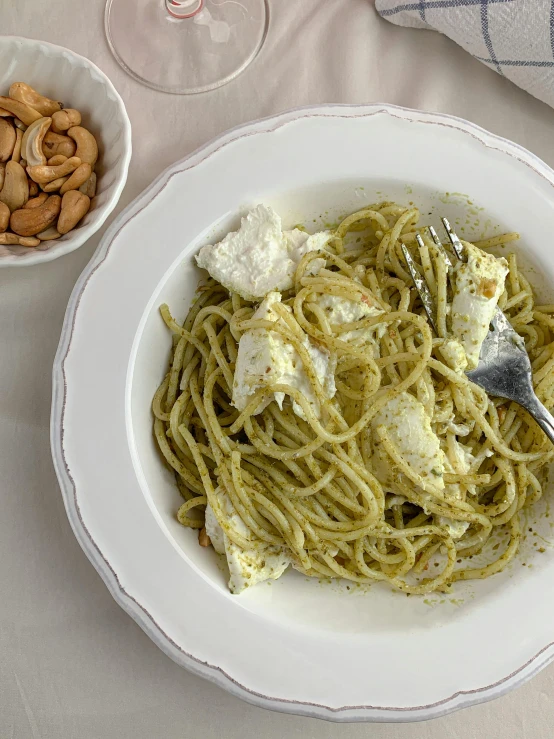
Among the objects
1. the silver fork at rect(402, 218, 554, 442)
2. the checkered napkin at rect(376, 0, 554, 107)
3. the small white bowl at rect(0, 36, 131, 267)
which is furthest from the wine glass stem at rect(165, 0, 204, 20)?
the silver fork at rect(402, 218, 554, 442)

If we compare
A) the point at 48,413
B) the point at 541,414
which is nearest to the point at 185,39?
the point at 48,413

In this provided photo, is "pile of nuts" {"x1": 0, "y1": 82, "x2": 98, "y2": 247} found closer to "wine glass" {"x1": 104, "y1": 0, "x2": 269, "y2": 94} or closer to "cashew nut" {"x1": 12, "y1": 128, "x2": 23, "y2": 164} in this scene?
"cashew nut" {"x1": 12, "y1": 128, "x2": 23, "y2": 164}

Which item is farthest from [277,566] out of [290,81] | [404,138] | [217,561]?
[290,81]

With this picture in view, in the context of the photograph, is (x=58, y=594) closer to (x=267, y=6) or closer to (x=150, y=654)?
(x=150, y=654)

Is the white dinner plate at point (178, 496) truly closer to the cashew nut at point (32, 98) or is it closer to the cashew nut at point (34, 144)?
the cashew nut at point (34, 144)

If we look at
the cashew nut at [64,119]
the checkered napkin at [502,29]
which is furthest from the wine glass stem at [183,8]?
the checkered napkin at [502,29]

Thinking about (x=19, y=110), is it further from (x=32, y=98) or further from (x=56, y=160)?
(x=56, y=160)
